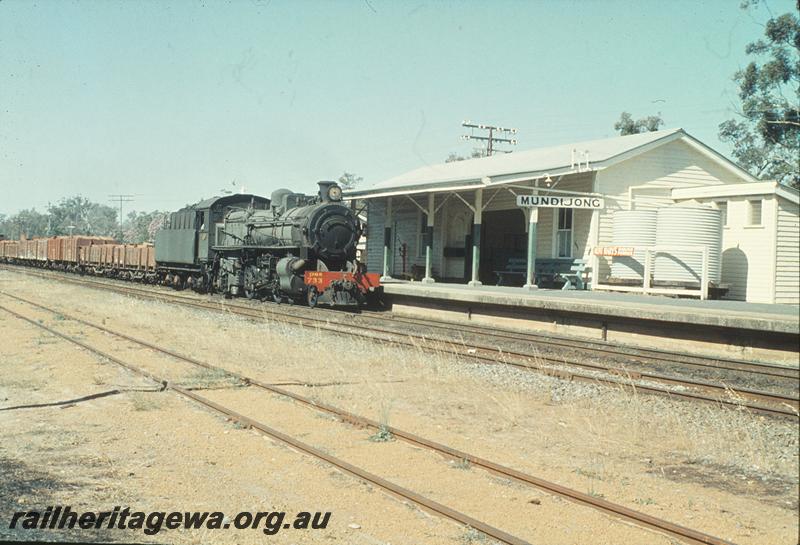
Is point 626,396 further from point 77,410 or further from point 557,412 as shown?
point 77,410

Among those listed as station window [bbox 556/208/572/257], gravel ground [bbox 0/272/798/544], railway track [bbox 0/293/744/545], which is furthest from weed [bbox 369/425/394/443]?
station window [bbox 556/208/572/257]

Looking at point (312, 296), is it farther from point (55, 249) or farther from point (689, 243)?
point (55, 249)

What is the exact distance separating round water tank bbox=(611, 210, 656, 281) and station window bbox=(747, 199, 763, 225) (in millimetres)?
2269

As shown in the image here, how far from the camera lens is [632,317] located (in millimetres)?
13953

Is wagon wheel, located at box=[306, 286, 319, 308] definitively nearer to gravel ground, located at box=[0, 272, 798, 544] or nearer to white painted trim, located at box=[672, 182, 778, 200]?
gravel ground, located at box=[0, 272, 798, 544]

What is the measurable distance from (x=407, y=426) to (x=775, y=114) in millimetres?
24338

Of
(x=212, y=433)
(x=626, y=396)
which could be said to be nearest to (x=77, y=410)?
(x=212, y=433)

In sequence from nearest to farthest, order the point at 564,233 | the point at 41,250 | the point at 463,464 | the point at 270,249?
the point at 463,464 < the point at 564,233 < the point at 270,249 < the point at 41,250

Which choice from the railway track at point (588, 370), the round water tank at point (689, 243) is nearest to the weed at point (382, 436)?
the railway track at point (588, 370)

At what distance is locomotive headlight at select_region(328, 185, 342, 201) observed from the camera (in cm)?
2131

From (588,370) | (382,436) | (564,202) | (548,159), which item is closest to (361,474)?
(382,436)

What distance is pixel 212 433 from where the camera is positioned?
7391mm

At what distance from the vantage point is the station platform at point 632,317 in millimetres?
11539

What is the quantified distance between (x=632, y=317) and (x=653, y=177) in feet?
29.8
